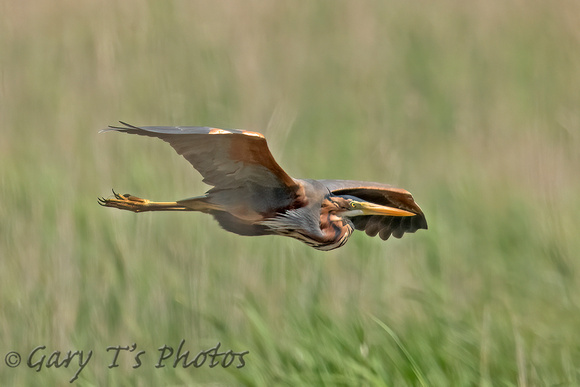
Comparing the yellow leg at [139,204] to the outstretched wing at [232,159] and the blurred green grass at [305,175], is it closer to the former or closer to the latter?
the outstretched wing at [232,159]

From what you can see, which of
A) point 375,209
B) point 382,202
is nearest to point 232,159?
point 375,209

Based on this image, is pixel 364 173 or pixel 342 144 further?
pixel 342 144

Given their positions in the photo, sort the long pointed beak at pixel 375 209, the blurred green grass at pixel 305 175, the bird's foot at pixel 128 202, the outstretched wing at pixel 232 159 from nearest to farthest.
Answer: the outstretched wing at pixel 232 159 → the bird's foot at pixel 128 202 → the long pointed beak at pixel 375 209 → the blurred green grass at pixel 305 175

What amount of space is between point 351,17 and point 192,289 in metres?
3.57

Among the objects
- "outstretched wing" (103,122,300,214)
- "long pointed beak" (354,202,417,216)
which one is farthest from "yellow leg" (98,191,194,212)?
"long pointed beak" (354,202,417,216)

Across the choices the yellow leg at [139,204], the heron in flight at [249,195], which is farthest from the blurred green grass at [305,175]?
the yellow leg at [139,204]

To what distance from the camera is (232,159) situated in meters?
2.38

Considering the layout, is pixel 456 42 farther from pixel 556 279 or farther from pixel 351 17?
pixel 556 279

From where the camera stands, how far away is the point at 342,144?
540cm

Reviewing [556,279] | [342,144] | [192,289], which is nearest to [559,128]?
[342,144]

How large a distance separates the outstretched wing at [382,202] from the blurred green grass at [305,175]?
1.47 ft

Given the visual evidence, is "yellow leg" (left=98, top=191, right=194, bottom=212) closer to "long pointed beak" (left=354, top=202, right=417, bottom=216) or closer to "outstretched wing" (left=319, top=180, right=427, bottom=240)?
"outstretched wing" (left=319, top=180, right=427, bottom=240)

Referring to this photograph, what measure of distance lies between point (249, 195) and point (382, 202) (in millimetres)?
764

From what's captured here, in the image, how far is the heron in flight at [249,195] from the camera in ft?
7.59
